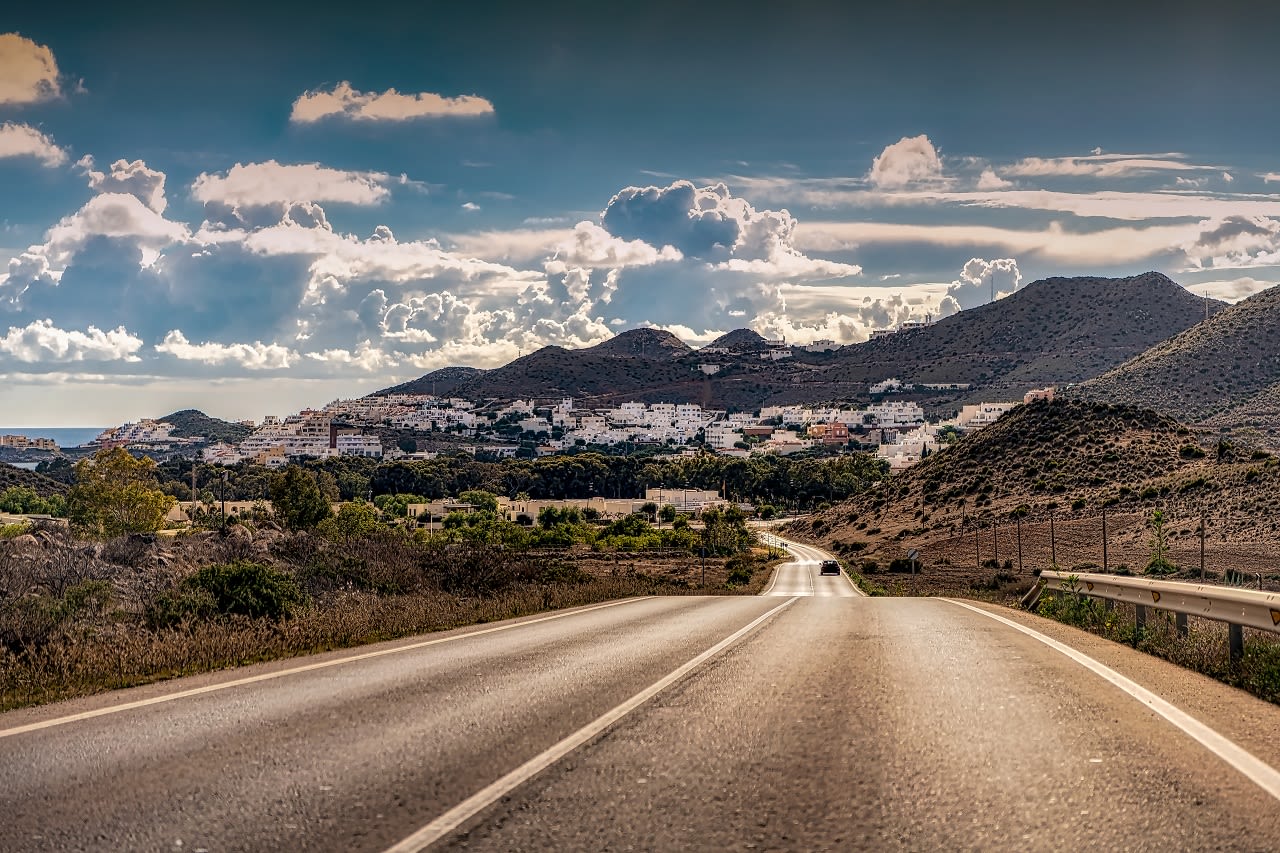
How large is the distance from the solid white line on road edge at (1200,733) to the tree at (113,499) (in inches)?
3832

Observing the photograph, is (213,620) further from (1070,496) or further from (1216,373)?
(1216,373)

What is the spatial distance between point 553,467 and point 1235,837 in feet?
562

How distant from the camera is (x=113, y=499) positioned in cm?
9756

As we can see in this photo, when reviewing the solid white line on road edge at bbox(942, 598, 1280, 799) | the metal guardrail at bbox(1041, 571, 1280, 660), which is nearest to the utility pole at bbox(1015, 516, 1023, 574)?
the metal guardrail at bbox(1041, 571, 1280, 660)

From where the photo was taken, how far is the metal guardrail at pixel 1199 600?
9.72 metres

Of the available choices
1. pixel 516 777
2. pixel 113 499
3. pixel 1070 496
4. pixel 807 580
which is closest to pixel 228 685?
pixel 516 777

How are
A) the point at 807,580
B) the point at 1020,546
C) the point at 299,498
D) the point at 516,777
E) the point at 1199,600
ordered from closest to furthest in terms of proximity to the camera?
the point at 516,777
the point at 1199,600
the point at 1020,546
the point at 807,580
the point at 299,498

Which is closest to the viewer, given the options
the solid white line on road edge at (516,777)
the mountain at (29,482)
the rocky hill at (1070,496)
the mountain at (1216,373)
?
the solid white line on road edge at (516,777)

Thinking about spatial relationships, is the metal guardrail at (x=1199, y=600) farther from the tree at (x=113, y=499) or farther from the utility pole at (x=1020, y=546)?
the tree at (x=113, y=499)

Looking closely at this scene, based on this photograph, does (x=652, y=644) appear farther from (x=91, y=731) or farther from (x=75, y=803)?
(x=75, y=803)

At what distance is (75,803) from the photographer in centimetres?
540

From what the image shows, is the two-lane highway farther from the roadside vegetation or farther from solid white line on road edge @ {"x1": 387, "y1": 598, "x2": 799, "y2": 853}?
solid white line on road edge @ {"x1": 387, "y1": 598, "x2": 799, "y2": 853}

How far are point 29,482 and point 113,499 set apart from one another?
7791cm

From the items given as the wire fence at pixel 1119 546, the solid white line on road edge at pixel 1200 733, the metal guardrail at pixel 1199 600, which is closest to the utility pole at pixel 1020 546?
the wire fence at pixel 1119 546
